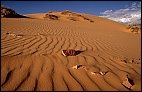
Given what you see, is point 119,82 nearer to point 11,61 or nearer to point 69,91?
point 69,91

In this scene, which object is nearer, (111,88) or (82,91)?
(82,91)

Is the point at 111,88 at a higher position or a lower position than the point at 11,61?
lower

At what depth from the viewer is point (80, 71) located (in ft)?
10.1

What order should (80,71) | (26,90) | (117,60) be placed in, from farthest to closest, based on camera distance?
(117,60), (80,71), (26,90)

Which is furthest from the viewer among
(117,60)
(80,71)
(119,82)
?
(117,60)

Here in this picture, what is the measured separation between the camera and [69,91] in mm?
2443

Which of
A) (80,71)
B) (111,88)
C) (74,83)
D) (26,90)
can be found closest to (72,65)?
(80,71)

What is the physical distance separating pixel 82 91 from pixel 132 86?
810mm

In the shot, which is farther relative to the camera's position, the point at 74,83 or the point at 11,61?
the point at 11,61

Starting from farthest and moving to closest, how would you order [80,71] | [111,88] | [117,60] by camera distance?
[117,60]
[80,71]
[111,88]

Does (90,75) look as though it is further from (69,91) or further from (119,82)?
(69,91)

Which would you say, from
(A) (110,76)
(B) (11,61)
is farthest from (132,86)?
(B) (11,61)

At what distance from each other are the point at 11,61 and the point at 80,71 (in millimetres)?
1150

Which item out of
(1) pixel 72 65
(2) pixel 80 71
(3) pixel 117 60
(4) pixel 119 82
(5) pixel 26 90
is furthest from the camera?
(3) pixel 117 60
